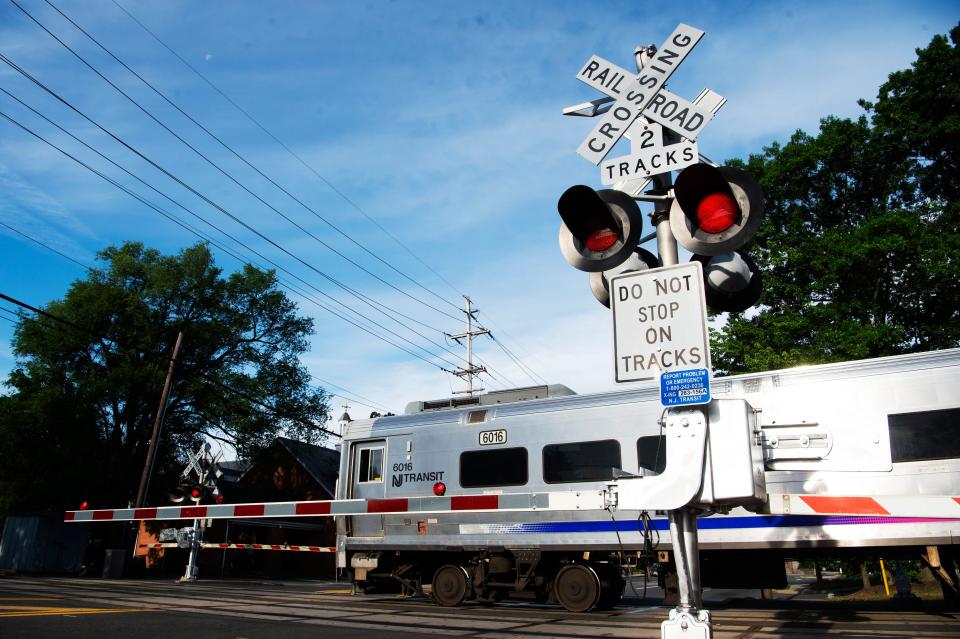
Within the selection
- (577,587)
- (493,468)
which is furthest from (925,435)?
(493,468)

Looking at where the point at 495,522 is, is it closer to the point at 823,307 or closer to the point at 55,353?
the point at 823,307

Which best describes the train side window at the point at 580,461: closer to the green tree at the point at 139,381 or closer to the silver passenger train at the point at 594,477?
the silver passenger train at the point at 594,477

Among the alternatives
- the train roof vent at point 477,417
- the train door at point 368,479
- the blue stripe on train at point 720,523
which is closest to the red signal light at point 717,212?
the blue stripe on train at point 720,523

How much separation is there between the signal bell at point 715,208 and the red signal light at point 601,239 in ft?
1.31

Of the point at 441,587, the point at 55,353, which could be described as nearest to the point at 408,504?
the point at 441,587

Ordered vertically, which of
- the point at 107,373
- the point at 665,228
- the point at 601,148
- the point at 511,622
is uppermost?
the point at 107,373

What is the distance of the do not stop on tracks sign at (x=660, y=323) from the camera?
11.5 feet

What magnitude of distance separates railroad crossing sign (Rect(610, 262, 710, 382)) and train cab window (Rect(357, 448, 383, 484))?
35.4 ft

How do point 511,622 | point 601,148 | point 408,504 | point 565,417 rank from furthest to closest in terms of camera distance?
point 408,504 < point 565,417 < point 511,622 < point 601,148

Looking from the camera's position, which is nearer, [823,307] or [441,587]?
[441,587]

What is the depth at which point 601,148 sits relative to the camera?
4.27 m

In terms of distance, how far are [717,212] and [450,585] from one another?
34.4 ft

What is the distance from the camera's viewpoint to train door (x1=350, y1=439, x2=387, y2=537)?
43.5 feet

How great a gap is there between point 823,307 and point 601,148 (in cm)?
1880
